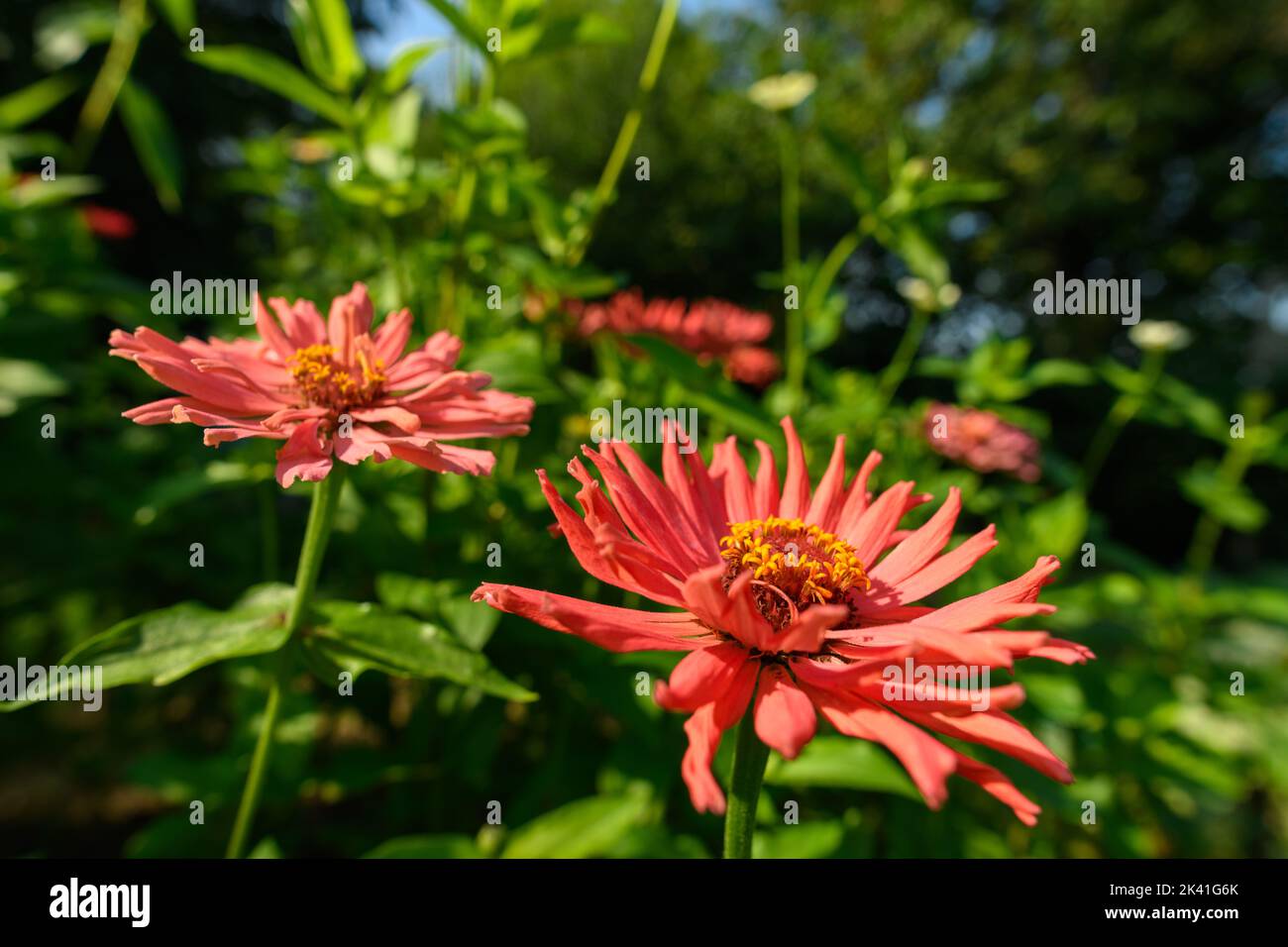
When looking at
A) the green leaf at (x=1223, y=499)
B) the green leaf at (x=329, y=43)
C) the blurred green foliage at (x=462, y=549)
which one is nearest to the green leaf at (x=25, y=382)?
the blurred green foliage at (x=462, y=549)

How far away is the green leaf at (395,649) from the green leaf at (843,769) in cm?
45

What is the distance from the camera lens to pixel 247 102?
609 centimetres

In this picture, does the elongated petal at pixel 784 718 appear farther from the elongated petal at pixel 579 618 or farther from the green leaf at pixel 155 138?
the green leaf at pixel 155 138

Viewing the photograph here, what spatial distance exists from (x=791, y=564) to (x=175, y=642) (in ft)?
2.03

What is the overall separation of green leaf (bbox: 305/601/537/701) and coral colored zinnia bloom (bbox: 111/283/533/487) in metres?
0.17

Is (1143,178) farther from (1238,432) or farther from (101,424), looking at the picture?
(101,424)

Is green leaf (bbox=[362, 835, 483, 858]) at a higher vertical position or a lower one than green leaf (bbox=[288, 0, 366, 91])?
lower

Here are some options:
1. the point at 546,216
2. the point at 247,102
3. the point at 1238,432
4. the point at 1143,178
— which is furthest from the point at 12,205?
the point at 1143,178

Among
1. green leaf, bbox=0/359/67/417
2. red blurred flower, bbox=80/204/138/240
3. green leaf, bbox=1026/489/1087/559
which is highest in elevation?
red blurred flower, bbox=80/204/138/240

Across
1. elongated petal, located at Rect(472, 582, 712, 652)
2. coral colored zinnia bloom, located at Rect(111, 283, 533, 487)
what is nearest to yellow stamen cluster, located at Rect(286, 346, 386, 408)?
coral colored zinnia bloom, located at Rect(111, 283, 533, 487)

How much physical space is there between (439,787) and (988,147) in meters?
9.43

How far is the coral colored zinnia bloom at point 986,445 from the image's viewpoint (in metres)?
2.23

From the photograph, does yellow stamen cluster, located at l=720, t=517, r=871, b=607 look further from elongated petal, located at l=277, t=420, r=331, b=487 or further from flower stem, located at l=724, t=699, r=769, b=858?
elongated petal, located at l=277, t=420, r=331, b=487

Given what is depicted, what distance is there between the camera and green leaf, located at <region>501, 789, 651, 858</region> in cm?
92
